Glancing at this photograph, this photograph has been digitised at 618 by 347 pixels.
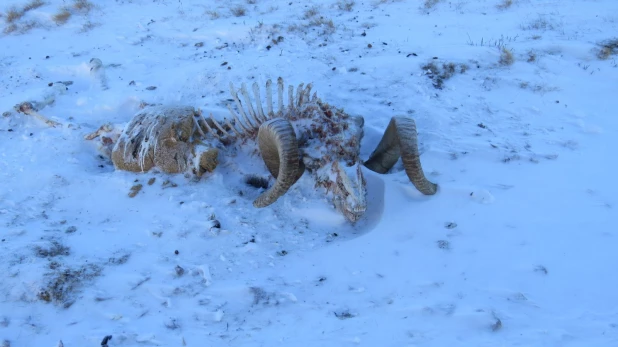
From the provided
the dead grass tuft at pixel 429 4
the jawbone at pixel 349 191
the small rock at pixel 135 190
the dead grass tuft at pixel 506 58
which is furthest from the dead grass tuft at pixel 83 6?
the dead grass tuft at pixel 506 58

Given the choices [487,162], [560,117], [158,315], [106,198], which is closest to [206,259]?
[158,315]

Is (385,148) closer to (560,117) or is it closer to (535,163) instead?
(535,163)

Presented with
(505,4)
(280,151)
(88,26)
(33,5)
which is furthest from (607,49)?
(33,5)

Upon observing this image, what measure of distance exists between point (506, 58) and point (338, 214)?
4421 mm

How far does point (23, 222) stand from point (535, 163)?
6012 mm

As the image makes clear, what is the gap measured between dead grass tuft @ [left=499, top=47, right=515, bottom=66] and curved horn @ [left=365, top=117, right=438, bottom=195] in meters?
3.41

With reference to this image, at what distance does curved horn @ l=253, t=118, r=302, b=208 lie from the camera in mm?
4734

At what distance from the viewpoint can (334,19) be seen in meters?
9.45

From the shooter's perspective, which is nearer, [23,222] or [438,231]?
[438,231]

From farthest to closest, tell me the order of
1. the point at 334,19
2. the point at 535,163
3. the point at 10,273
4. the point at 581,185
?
the point at 334,19 < the point at 535,163 < the point at 581,185 < the point at 10,273

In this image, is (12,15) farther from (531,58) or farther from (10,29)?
(531,58)

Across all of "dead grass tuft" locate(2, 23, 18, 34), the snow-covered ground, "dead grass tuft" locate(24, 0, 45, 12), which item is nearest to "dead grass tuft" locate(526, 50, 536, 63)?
the snow-covered ground

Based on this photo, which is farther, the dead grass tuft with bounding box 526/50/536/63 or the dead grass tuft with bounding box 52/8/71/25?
the dead grass tuft with bounding box 52/8/71/25

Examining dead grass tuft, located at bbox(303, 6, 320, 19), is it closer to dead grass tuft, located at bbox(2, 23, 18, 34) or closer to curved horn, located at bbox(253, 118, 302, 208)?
curved horn, located at bbox(253, 118, 302, 208)
